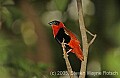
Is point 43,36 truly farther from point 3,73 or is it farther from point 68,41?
point 68,41

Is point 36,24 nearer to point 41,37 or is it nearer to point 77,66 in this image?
point 41,37

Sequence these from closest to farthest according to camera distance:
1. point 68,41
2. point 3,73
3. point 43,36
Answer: point 68,41 → point 3,73 → point 43,36

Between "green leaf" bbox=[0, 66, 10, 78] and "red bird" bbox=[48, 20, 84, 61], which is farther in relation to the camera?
"green leaf" bbox=[0, 66, 10, 78]

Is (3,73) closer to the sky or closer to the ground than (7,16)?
closer to the ground

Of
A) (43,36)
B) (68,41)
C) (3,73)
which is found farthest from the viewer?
(43,36)

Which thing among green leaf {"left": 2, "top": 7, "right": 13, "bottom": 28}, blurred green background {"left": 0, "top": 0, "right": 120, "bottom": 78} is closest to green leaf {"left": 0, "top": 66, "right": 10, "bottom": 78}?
blurred green background {"left": 0, "top": 0, "right": 120, "bottom": 78}

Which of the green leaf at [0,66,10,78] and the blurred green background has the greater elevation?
the blurred green background

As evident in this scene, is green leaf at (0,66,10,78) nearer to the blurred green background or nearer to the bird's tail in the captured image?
the blurred green background

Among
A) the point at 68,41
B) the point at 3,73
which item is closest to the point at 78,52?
the point at 68,41

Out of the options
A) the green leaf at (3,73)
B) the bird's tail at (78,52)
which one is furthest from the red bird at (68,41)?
the green leaf at (3,73)
